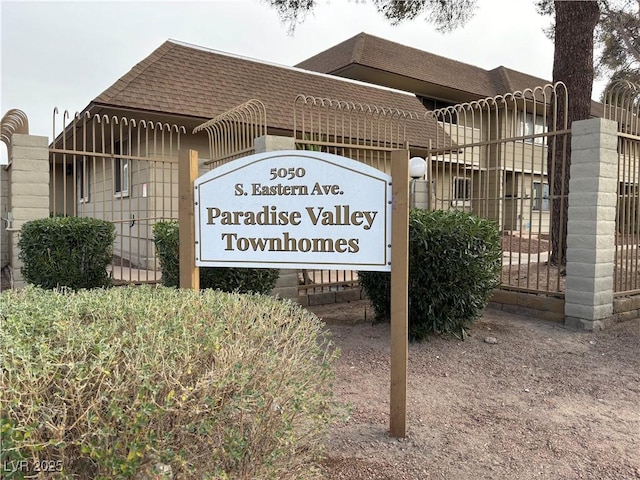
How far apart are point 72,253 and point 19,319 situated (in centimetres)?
456

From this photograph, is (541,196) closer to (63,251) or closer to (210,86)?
(63,251)

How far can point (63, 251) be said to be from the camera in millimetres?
6145

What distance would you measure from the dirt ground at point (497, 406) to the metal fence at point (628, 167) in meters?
0.74

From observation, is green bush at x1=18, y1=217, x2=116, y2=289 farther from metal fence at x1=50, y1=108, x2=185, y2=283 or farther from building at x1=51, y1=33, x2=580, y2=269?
metal fence at x1=50, y1=108, x2=185, y2=283

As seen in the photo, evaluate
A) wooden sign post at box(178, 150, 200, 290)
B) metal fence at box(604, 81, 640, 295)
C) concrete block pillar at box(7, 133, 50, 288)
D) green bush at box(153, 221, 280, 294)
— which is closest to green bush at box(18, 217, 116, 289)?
concrete block pillar at box(7, 133, 50, 288)

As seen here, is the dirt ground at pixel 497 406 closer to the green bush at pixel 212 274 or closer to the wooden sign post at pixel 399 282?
the wooden sign post at pixel 399 282

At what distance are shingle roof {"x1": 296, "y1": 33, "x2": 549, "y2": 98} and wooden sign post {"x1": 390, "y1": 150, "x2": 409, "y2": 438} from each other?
1558 centimetres

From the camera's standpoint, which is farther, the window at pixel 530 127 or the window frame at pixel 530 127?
the window at pixel 530 127

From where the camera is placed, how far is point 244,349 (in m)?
1.97

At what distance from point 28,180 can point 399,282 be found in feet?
19.0

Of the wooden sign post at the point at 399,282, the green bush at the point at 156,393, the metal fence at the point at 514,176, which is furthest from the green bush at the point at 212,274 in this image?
the metal fence at the point at 514,176

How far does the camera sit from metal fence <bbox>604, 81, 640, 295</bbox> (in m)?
5.81

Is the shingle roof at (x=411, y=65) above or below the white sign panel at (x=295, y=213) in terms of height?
above

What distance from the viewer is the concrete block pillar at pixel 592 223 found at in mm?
5449
